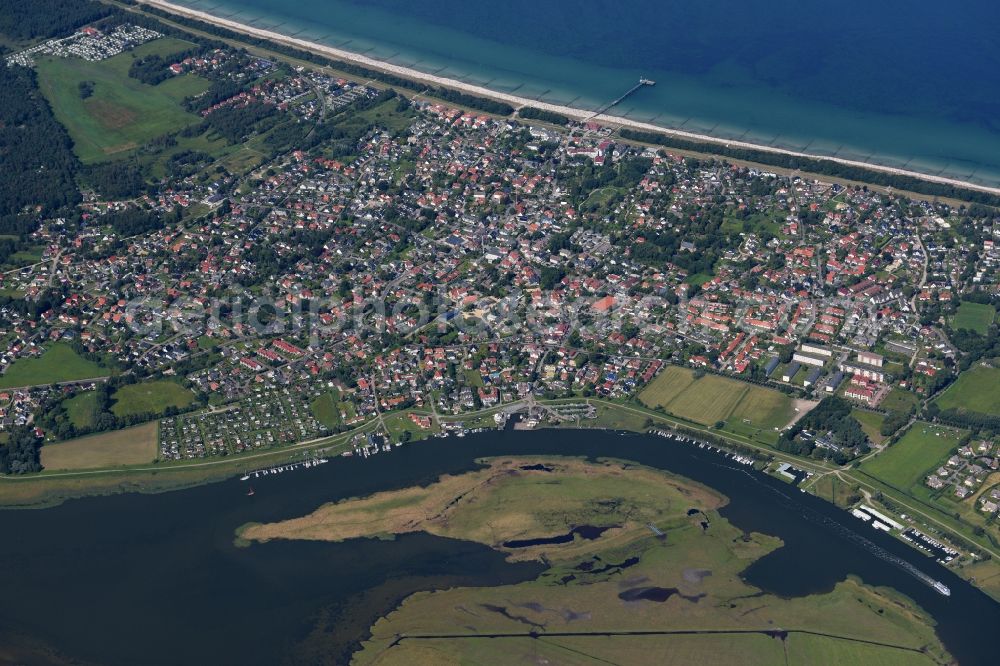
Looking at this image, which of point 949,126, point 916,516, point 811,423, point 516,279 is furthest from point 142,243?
point 949,126

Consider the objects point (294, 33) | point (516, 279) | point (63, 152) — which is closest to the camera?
point (516, 279)

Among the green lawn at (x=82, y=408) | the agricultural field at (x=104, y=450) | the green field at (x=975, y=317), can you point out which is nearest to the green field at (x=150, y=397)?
the green lawn at (x=82, y=408)

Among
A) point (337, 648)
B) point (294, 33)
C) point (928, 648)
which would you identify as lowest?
point (337, 648)

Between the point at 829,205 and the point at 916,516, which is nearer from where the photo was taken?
the point at 916,516

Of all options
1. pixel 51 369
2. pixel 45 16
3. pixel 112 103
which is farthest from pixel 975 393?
pixel 45 16

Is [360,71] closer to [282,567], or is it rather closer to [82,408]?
[82,408]

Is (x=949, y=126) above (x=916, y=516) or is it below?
above

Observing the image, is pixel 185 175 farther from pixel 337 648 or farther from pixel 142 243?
pixel 337 648
